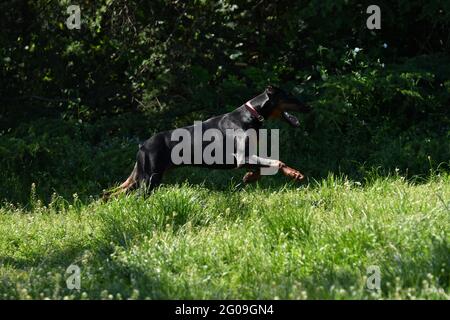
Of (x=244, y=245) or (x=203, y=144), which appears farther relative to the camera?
(x=203, y=144)

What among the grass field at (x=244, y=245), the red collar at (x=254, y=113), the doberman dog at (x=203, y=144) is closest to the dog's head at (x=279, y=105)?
the doberman dog at (x=203, y=144)

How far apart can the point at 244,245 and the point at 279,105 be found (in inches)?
119

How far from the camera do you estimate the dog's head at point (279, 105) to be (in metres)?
8.58

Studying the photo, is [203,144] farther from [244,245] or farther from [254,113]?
[244,245]

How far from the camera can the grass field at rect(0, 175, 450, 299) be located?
509cm

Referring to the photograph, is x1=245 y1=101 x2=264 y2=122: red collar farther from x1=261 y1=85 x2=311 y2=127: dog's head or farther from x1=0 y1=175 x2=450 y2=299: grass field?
x1=0 y1=175 x2=450 y2=299: grass field

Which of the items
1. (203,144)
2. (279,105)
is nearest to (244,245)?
(203,144)

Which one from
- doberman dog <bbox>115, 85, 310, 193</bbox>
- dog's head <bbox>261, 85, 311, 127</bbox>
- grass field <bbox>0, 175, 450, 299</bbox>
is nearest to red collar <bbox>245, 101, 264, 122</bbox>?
doberman dog <bbox>115, 85, 310, 193</bbox>

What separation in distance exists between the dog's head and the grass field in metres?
1.02

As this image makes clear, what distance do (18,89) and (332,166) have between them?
5167 millimetres

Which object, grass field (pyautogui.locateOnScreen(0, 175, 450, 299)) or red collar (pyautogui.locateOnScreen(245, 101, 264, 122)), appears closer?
grass field (pyautogui.locateOnScreen(0, 175, 450, 299))

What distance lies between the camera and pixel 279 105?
8.67 metres

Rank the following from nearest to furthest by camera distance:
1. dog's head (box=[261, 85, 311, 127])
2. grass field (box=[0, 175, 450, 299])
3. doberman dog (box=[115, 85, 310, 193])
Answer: grass field (box=[0, 175, 450, 299]) → doberman dog (box=[115, 85, 310, 193]) → dog's head (box=[261, 85, 311, 127])

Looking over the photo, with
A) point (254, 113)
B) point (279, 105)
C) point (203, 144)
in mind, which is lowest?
point (203, 144)
